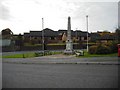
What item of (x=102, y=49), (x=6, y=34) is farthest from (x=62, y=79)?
(x=6, y=34)

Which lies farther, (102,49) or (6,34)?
(6,34)

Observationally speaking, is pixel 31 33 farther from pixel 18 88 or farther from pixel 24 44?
pixel 18 88

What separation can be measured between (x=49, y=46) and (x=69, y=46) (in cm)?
3031

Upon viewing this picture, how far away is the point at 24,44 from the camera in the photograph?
71.7 meters

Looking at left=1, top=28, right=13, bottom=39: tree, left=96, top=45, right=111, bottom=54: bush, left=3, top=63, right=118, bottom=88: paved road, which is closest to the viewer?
left=3, top=63, right=118, bottom=88: paved road

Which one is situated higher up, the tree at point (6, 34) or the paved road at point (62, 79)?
the tree at point (6, 34)

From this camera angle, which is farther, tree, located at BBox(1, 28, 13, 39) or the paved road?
tree, located at BBox(1, 28, 13, 39)

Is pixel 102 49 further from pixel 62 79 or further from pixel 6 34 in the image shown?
pixel 6 34

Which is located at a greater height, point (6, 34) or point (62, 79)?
point (6, 34)

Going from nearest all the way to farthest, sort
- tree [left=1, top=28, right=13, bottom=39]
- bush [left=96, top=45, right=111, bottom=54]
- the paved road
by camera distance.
Answer: the paved road → bush [left=96, top=45, right=111, bottom=54] → tree [left=1, top=28, right=13, bottom=39]

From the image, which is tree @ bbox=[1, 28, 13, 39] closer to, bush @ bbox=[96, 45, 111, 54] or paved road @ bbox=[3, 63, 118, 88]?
bush @ bbox=[96, 45, 111, 54]

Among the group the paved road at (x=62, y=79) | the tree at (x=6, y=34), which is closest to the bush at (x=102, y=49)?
the paved road at (x=62, y=79)

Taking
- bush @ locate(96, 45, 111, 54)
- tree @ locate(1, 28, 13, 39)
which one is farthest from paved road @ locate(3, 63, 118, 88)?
tree @ locate(1, 28, 13, 39)

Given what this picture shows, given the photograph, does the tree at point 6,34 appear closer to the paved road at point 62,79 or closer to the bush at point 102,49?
the bush at point 102,49
